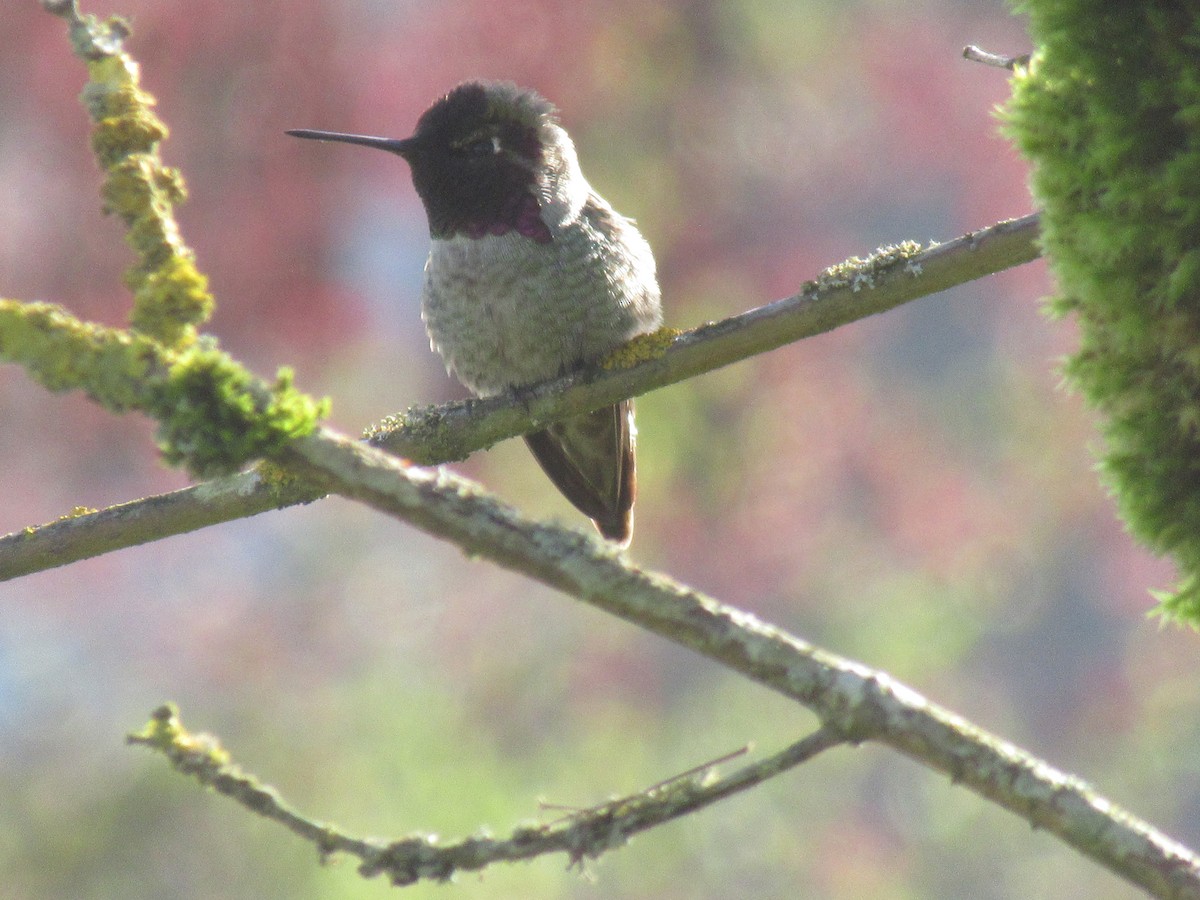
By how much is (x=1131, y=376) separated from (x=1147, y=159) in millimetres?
272

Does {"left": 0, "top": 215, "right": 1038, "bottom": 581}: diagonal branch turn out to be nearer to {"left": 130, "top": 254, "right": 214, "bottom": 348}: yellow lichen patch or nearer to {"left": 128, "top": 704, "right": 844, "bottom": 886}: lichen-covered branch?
{"left": 128, "top": 704, "right": 844, "bottom": 886}: lichen-covered branch

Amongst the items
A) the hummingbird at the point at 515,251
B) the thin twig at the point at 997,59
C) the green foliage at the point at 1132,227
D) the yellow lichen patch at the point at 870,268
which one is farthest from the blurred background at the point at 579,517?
the green foliage at the point at 1132,227

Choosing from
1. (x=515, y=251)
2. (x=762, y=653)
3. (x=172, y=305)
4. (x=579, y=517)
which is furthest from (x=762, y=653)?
(x=579, y=517)

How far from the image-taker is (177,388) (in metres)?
1.38

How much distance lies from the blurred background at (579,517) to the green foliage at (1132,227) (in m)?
6.37

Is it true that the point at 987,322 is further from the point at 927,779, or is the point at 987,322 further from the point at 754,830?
the point at 754,830

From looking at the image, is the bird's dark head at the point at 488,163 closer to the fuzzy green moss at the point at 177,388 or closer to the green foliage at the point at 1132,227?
the green foliage at the point at 1132,227

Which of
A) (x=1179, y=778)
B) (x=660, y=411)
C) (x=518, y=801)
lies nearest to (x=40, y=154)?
(x=660, y=411)

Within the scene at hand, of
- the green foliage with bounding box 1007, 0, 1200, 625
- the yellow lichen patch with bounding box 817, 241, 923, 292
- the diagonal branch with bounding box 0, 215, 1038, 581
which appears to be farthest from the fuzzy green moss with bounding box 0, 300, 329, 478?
the yellow lichen patch with bounding box 817, 241, 923, 292

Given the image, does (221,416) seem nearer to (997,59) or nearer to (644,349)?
(997,59)

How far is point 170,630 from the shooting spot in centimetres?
957

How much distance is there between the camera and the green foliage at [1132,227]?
63.6 inches

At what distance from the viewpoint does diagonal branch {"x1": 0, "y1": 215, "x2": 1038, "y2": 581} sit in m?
2.44

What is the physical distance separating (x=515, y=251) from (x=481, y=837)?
8.50 feet
